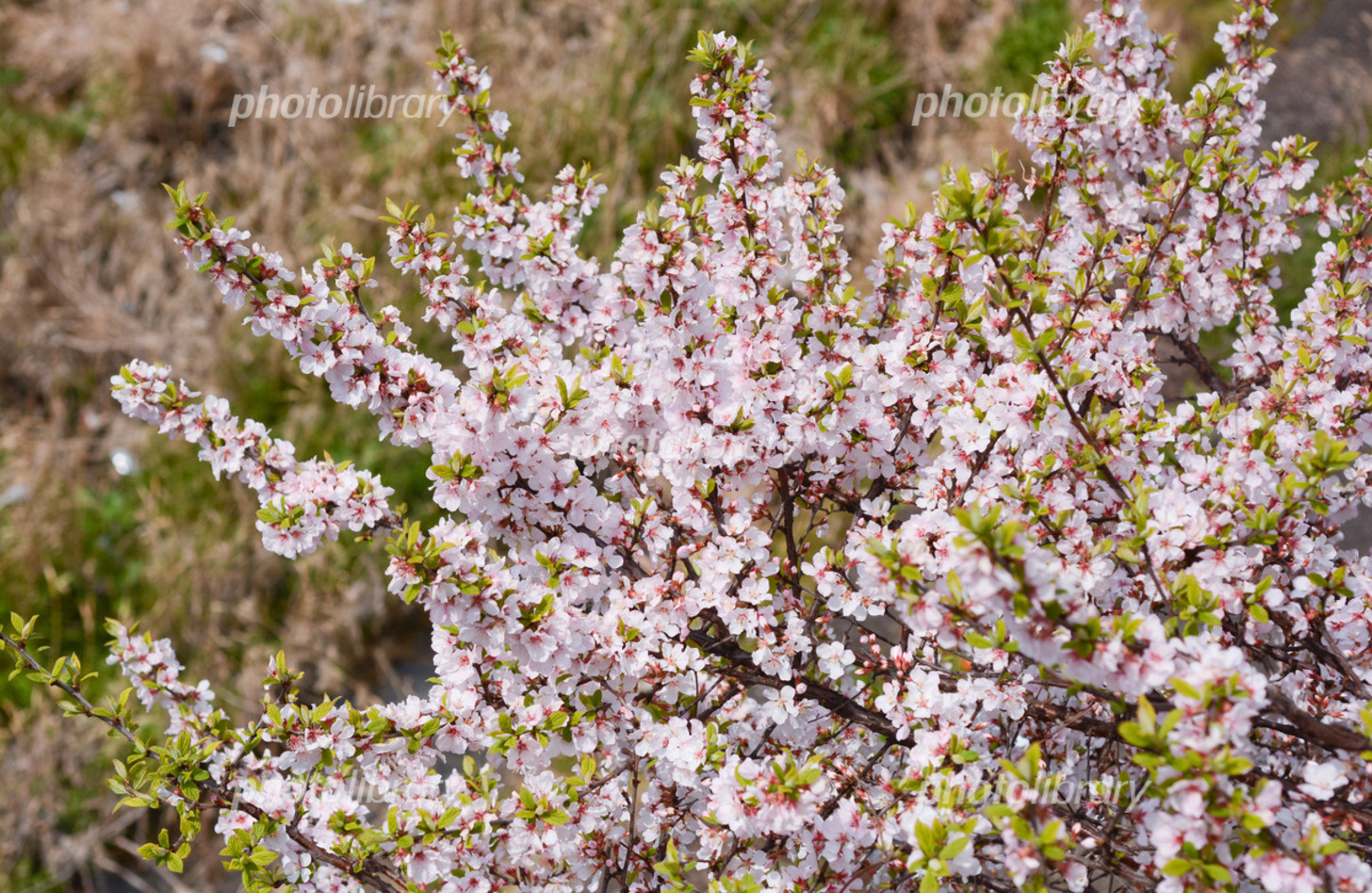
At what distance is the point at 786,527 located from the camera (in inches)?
81.7

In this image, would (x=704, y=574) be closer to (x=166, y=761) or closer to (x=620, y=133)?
(x=166, y=761)

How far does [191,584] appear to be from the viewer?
4656mm

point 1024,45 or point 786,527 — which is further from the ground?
point 1024,45

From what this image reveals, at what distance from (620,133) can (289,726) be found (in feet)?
15.0

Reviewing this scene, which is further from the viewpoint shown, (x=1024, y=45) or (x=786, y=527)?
(x=1024, y=45)

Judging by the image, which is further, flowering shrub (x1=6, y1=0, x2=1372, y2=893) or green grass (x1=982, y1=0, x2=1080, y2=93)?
green grass (x1=982, y1=0, x2=1080, y2=93)

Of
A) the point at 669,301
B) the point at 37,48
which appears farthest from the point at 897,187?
the point at 37,48

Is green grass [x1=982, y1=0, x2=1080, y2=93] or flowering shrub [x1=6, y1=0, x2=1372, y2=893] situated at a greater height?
green grass [x1=982, y1=0, x2=1080, y2=93]

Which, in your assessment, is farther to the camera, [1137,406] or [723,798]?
[1137,406]

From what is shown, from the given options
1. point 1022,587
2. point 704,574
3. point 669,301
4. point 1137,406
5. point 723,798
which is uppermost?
point 669,301

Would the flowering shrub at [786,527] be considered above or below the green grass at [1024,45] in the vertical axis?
below

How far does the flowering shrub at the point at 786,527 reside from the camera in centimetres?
162

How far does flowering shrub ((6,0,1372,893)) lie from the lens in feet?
5.33

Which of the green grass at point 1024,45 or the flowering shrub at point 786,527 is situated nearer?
the flowering shrub at point 786,527
